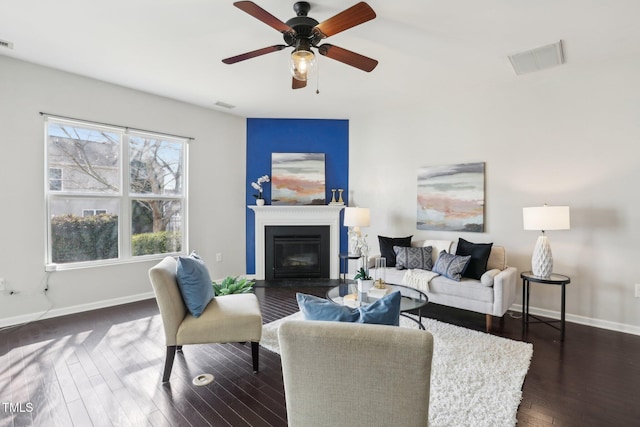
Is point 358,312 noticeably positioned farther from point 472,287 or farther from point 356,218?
point 356,218

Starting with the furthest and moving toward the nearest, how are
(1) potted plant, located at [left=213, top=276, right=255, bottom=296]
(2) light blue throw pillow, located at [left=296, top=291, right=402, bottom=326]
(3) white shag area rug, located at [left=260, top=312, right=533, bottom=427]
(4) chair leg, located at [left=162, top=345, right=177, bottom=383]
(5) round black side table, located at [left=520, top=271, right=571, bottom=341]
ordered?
(1) potted plant, located at [left=213, top=276, right=255, bottom=296], (5) round black side table, located at [left=520, top=271, right=571, bottom=341], (4) chair leg, located at [left=162, top=345, right=177, bottom=383], (3) white shag area rug, located at [left=260, top=312, right=533, bottom=427], (2) light blue throw pillow, located at [left=296, top=291, right=402, bottom=326]

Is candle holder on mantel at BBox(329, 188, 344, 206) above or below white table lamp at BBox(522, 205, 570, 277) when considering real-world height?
above

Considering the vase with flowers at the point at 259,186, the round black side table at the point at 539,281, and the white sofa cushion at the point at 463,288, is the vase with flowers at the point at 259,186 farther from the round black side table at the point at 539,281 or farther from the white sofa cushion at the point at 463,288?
the round black side table at the point at 539,281

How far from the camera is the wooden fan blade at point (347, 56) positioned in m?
2.32

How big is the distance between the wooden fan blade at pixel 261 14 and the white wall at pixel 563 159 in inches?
91.7

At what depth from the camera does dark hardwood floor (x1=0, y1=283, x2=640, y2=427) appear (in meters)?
1.88

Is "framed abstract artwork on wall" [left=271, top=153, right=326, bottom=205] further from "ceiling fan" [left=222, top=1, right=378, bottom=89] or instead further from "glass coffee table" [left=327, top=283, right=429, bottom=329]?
"ceiling fan" [left=222, top=1, right=378, bottom=89]

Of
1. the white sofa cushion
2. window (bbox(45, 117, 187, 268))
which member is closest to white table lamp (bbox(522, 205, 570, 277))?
the white sofa cushion

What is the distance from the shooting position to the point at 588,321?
3348mm

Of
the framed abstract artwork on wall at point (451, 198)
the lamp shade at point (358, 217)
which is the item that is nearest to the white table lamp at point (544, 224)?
the framed abstract artwork on wall at point (451, 198)

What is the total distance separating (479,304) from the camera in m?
3.21

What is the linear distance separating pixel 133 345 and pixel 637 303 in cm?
494

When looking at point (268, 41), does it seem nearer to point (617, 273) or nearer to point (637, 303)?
point (617, 273)

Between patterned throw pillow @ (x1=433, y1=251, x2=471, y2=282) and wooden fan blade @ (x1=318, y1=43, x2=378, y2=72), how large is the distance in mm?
2350
